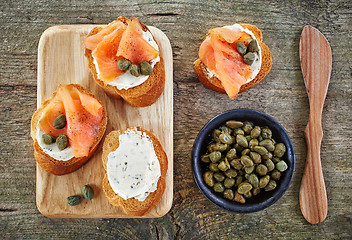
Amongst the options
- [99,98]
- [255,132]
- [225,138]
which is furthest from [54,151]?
[255,132]

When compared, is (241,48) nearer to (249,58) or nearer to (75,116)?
(249,58)

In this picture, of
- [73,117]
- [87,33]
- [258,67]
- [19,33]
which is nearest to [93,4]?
[87,33]

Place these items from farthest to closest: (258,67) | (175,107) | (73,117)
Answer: (175,107), (258,67), (73,117)

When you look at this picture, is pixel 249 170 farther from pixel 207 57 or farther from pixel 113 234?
pixel 113 234

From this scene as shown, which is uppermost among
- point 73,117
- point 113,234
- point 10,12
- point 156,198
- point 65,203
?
point 10,12

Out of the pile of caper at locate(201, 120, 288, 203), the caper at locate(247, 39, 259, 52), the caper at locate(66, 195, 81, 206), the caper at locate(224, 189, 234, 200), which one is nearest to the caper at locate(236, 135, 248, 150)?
the pile of caper at locate(201, 120, 288, 203)

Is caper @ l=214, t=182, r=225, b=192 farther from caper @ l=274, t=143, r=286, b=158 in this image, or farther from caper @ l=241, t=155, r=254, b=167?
caper @ l=274, t=143, r=286, b=158

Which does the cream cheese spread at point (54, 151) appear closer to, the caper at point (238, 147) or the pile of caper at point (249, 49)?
the caper at point (238, 147)
